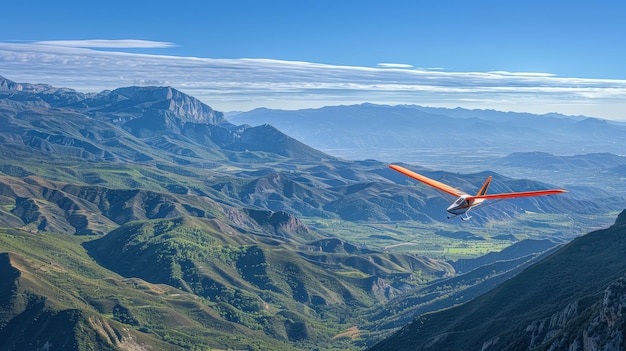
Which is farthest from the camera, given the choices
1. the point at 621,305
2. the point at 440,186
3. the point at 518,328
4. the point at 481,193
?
the point at 518,328

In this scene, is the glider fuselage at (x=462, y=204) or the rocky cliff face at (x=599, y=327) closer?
the rocky cliff face at (x=599, y=327)

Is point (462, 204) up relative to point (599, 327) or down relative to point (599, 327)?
up

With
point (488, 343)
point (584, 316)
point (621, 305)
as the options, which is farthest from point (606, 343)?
point (488, 343)

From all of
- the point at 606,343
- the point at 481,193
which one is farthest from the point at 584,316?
the point at 481,193

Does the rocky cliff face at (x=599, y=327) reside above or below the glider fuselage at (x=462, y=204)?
below

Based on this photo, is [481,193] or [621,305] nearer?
[621,305]

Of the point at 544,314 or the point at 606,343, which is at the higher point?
the point at 606,343

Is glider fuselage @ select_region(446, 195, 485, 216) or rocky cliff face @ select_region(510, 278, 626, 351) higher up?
glider fuselage @ select_region(446, 195, 485, 216)

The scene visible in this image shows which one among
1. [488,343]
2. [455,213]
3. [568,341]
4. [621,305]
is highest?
[455,213]

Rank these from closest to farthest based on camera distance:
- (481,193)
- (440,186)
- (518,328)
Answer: (481,193) < (440,186) < (518,328)

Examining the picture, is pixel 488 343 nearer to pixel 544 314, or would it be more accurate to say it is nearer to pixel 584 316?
pixel 544 314

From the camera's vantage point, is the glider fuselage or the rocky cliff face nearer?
the rocky cliff face
